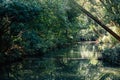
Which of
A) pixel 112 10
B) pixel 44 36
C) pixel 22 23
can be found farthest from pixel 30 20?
pixel 44 36

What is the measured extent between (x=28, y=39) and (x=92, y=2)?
909 centimetres

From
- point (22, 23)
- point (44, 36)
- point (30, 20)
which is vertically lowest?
point (44, 36)

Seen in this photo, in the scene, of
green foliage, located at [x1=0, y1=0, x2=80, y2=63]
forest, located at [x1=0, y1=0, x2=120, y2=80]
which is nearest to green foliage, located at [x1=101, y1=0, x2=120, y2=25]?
forest, located at [x1=0, y1=0, x2=120, y2=80]

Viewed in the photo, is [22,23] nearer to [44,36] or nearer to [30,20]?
[30,20]

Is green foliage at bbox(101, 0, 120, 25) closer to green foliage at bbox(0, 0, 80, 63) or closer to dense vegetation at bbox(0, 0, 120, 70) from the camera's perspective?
dense vegetation at bbox(0, 0, 120, 70)

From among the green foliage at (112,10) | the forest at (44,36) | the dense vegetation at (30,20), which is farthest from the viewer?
the dense vegetation at (30,20)

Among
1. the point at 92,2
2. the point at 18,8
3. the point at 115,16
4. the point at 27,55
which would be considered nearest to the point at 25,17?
the point at 18,8

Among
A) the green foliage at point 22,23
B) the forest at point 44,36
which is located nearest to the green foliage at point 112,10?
the forest at point 44,36

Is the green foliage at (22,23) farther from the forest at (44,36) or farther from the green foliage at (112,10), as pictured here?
the green foliage at (112,10)

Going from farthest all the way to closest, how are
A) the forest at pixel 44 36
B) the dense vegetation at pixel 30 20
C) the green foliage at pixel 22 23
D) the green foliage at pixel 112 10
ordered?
the green foliage at pixel 22 23
the dense vegetation at pixel 30 20
the forest at pixel 44 36
the green foliage at pixel 112 10

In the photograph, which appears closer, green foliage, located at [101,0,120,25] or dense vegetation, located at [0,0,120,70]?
green foliage, located at [101,0,120,25]

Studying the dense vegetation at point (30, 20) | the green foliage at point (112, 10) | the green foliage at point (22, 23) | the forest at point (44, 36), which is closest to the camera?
→ the green foliage at point (112, 10)

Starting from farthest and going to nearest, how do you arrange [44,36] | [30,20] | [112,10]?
[44,36] < [30,20] < [112,10]

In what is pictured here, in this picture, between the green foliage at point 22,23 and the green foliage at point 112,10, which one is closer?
the green foliage at point 112,10
